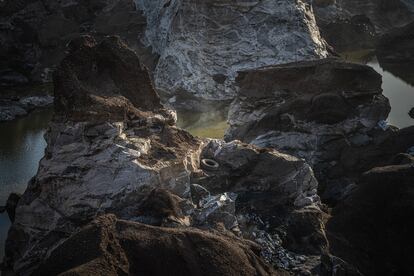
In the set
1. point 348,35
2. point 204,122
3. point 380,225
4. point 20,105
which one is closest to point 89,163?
point 380,225

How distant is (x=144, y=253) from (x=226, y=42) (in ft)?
88.3

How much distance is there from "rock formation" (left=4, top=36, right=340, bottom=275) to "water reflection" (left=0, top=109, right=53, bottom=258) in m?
4.43

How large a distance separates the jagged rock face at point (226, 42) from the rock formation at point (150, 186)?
1783 centimetres

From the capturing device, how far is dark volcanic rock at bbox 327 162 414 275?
991 cm

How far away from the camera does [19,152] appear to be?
26672 millimetres

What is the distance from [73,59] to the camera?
14.0m

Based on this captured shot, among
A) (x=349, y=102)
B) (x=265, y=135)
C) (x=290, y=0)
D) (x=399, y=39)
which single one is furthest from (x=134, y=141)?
(x=399, y=39)

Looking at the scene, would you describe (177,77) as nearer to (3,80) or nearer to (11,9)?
(3,80)

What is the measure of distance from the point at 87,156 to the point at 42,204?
166cm

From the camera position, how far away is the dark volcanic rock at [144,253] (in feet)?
25.7

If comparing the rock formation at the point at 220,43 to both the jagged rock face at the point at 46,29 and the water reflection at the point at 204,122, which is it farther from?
the jagged rock face at the point at 46,29

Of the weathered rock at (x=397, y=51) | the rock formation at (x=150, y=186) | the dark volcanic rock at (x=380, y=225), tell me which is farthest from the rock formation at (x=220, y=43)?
the dark volcanic rock at (x=380, y=225)

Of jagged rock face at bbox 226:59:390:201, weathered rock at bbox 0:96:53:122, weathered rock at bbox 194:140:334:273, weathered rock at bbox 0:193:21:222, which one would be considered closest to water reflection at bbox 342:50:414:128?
jagged rock face at bbox 226:59:390:201

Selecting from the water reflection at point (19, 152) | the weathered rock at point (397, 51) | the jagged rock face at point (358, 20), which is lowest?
the water reflection at point (19, 152)
